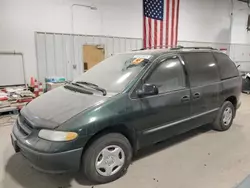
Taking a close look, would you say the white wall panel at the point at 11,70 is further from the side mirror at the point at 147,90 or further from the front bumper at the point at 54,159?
the side mirror at the point at 147,90

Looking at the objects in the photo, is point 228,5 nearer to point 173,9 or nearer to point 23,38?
point 173,9

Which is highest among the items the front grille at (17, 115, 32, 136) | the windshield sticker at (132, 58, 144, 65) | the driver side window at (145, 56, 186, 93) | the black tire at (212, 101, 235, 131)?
the windshield sticker at (132, 58, 144, 65)

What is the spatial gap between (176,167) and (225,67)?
1984 mm

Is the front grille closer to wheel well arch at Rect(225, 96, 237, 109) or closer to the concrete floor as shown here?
the concrete floor

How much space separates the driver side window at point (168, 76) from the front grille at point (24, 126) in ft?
4.48

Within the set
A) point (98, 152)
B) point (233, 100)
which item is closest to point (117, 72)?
point (98, 152)

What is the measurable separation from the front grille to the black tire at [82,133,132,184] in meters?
0.63

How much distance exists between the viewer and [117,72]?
2.79m

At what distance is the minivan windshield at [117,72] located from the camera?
8.31 ft

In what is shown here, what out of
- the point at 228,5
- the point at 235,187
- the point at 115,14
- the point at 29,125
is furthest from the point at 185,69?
the point at 228,5

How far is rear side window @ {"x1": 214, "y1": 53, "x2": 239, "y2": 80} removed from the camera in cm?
354

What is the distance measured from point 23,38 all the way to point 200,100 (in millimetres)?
4955

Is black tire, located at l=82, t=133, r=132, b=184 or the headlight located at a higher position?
the headlight

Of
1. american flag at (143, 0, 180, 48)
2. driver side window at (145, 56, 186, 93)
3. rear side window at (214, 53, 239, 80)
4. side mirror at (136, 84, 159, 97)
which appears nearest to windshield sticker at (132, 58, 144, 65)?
driver side window at (145, 56, 186, 93)
